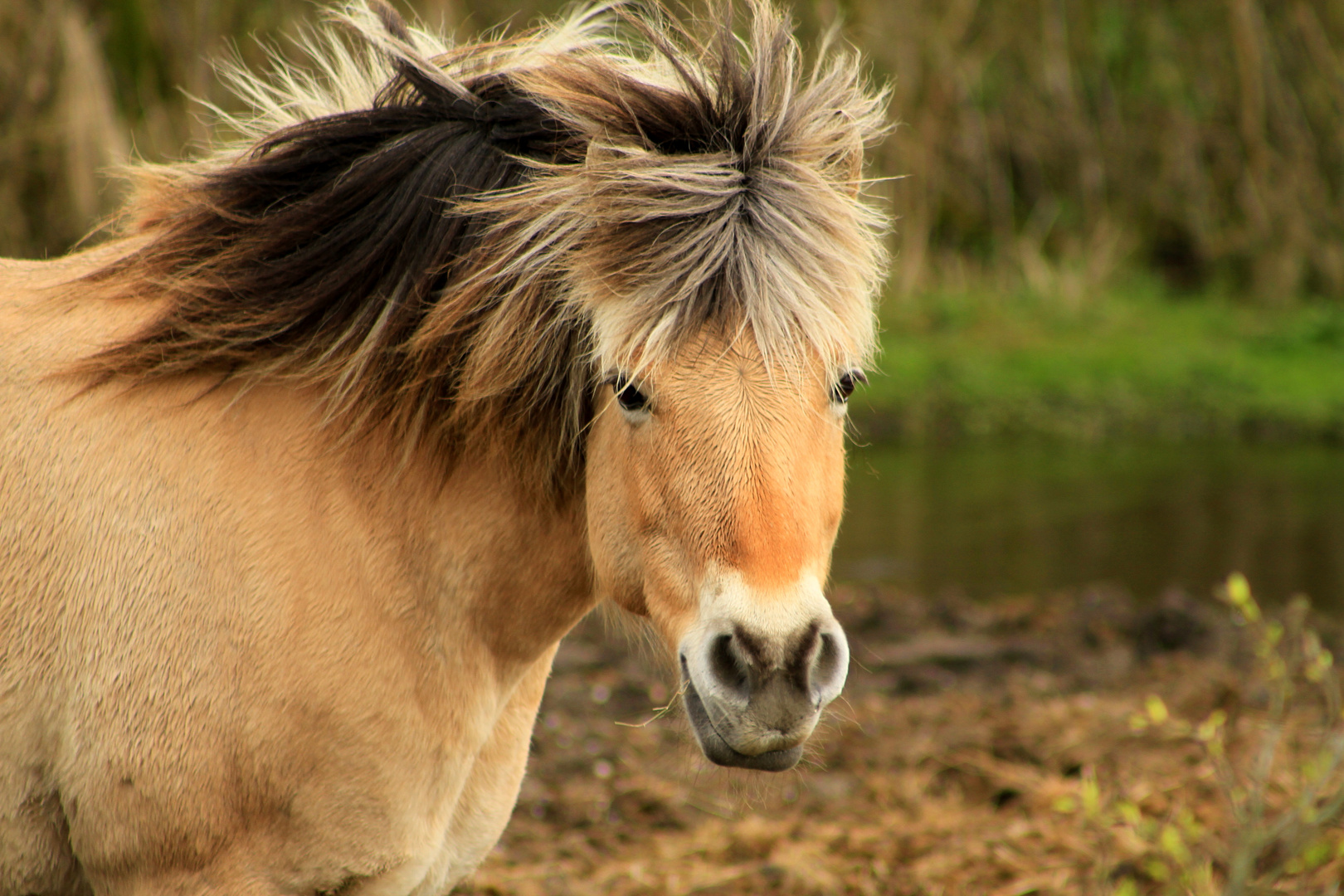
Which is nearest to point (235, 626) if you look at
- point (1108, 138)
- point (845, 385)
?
point (845, 385)

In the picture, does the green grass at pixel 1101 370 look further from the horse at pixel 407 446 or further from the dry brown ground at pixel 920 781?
the horse at pixel 407 446

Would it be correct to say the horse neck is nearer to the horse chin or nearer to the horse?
the horse

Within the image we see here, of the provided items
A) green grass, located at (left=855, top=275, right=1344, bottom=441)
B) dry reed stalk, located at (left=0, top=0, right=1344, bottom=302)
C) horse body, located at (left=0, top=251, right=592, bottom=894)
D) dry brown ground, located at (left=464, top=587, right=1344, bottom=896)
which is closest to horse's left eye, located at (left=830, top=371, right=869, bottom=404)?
horse body, located at (left=0, top=251, right=592, bottom=894)

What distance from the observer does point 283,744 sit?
6.86 ft

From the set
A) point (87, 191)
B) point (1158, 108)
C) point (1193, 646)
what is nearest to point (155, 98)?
point (87, 191)

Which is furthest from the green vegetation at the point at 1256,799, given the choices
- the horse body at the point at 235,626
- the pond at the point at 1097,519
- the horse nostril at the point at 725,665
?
the pond at the point at 1097,519

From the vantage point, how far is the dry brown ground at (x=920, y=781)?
3457mm

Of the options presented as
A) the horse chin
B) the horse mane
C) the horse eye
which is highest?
the horse mane

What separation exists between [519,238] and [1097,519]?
7646 mm

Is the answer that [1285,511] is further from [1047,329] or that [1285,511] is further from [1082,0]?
[1082,0]

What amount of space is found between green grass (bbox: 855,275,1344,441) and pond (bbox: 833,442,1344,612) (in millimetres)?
647

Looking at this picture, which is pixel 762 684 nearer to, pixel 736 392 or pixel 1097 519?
pixel 736 392

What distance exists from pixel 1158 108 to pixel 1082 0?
1853mm

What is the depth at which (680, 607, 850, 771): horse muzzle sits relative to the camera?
181cm
